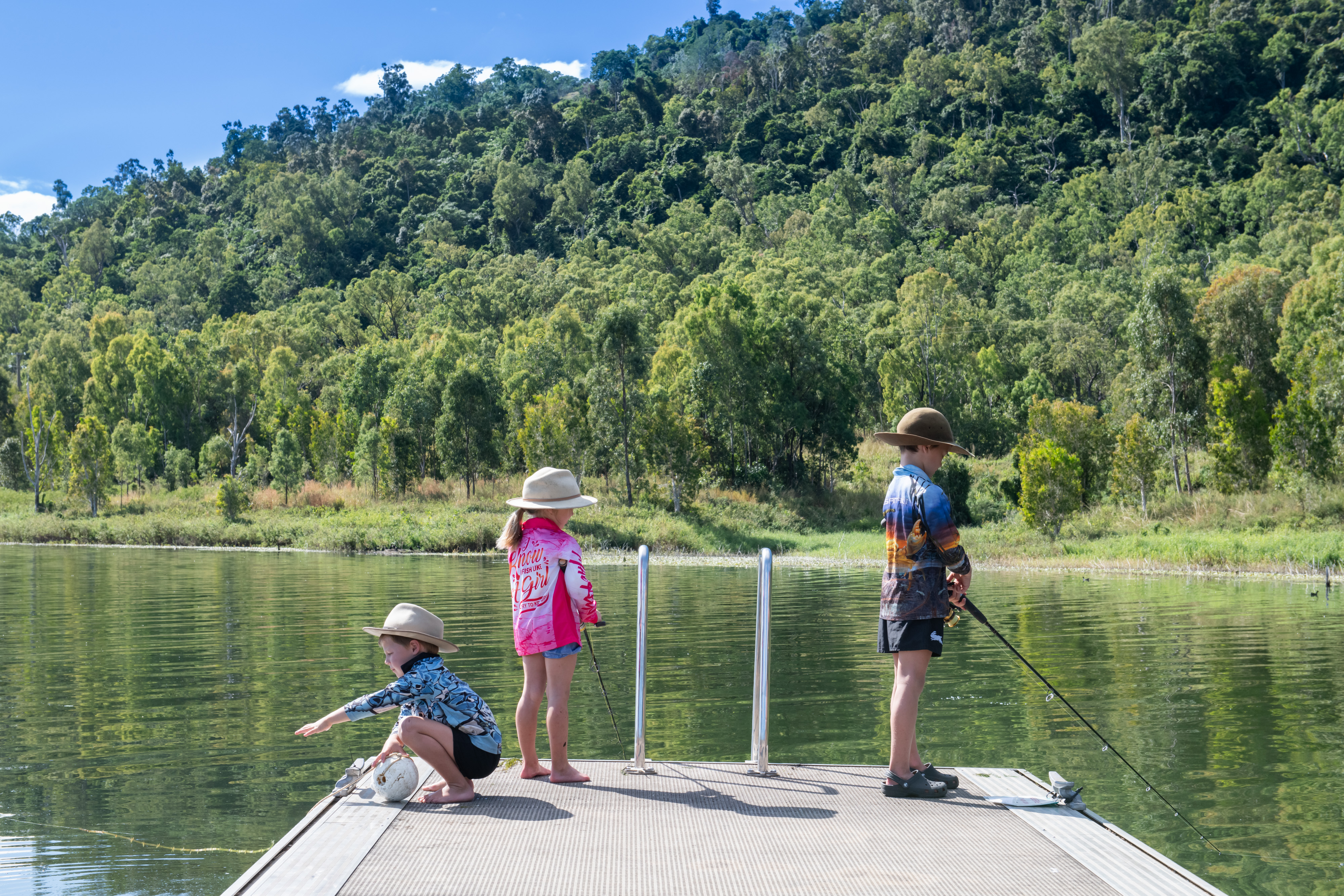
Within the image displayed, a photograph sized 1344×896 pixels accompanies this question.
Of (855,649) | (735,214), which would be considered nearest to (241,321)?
(735,214)

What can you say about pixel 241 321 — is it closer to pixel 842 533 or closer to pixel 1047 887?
pixel 842 533

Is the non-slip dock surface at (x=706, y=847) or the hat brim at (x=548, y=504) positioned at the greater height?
the hat brim at (x=548, y=504)

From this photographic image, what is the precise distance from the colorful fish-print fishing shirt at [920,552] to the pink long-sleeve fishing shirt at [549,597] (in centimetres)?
168

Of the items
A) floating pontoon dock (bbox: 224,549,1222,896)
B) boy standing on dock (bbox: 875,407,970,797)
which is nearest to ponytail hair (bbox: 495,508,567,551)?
floating pontoon dock (bbox: 224,549,1222,896)

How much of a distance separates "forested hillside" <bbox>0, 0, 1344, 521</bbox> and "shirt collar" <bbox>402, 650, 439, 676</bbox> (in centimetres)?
3455

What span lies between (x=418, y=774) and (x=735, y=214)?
4547 inches

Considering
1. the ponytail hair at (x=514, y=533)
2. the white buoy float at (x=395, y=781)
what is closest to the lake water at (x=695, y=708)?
the white buoy float at (x=395, y=781)

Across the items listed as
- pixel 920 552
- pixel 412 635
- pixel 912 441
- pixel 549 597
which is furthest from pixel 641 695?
pixel 912 441

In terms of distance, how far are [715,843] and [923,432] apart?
2.49 meters

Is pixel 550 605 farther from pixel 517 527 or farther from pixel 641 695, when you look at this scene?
pixel 641 695

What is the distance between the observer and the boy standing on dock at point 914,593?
234 inches

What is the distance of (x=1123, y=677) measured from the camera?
1313cm

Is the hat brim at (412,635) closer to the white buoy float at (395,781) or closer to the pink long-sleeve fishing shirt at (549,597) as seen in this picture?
the pink long-sleeve fishing shirt at (549,597)

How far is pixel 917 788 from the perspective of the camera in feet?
19.7
